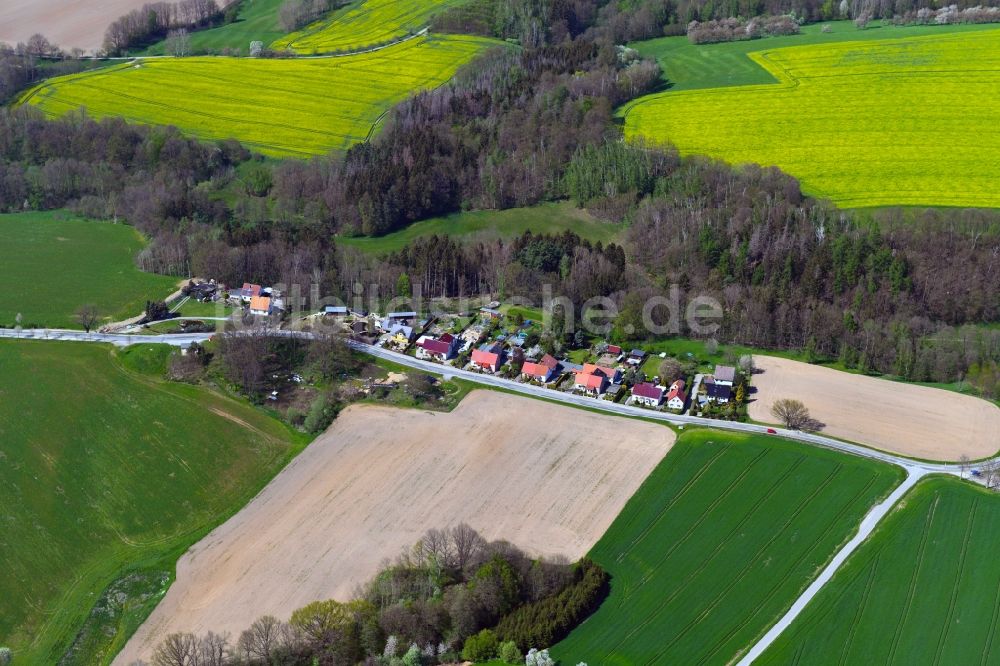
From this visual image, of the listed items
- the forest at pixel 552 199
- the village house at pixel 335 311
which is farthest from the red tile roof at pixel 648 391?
the village house at pixel 335 311

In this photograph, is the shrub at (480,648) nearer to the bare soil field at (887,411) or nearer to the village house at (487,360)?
the bare soil field at (887,411)

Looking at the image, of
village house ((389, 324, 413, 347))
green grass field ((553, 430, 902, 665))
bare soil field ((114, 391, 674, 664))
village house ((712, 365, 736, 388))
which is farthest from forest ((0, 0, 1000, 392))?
bare soil field ((114, 391, 674, 664))

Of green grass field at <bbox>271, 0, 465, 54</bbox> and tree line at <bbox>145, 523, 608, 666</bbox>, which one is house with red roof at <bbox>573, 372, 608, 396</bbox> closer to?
tree line at <bbox>145, 523, 608, 666</bbox>

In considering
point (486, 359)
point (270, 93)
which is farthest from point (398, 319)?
point (270, 93)

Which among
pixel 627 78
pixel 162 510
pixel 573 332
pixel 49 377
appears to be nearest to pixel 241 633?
pixel 162 510

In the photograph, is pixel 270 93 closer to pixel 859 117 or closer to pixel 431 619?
pixel 859 117

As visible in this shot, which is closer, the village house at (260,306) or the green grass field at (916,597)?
the green grass field at (916,597)
